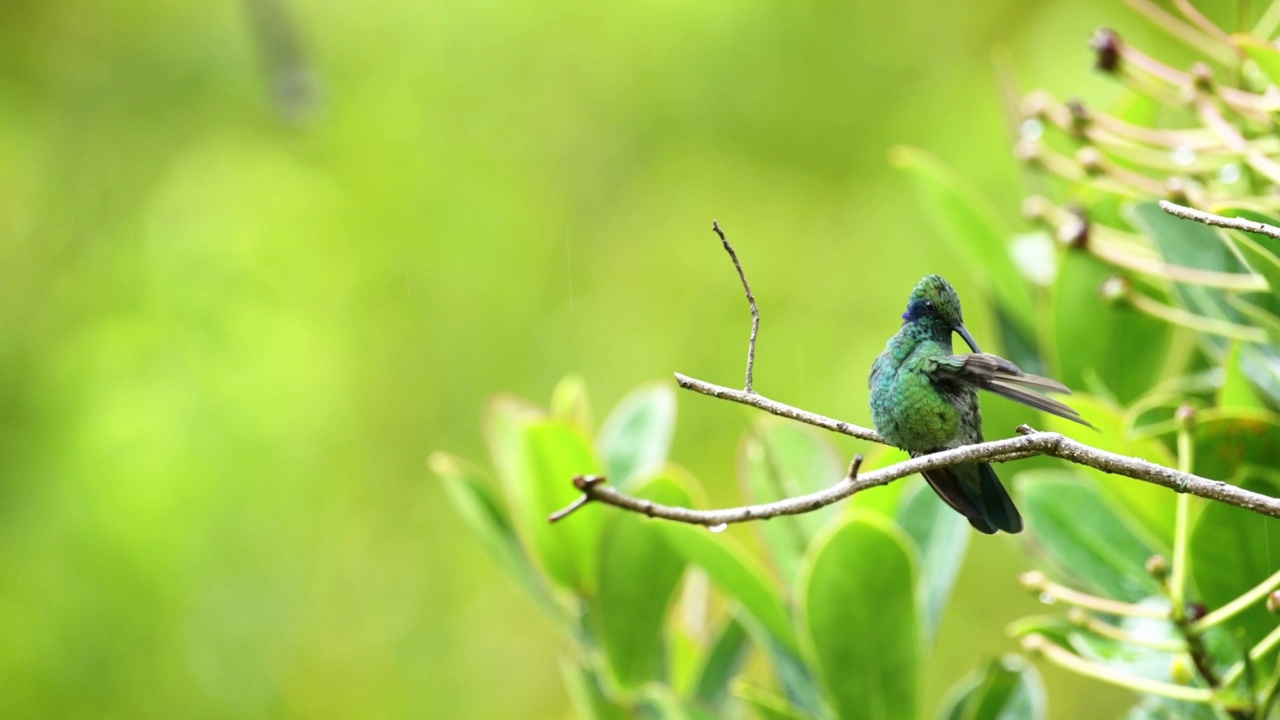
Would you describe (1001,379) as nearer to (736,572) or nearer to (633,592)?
(736,572)

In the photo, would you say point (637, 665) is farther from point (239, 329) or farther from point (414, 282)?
point (414, 282)

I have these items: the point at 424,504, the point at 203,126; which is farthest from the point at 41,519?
the point at 203,126

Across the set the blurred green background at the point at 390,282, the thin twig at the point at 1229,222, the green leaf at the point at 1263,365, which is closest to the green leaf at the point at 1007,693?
the green leaf at the point at 1263,365

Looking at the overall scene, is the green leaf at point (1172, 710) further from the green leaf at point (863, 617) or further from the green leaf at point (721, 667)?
the green leaf at point (721, 667)

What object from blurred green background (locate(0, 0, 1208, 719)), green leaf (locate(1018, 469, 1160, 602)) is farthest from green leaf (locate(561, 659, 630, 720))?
blurred green background (locate(0, 0, 1208, 719))

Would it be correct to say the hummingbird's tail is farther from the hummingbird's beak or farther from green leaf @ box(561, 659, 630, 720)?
green leaf @ box(561, 659, 630, 720)

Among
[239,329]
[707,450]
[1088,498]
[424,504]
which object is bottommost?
[1088,498]

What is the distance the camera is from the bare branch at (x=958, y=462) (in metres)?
0.47

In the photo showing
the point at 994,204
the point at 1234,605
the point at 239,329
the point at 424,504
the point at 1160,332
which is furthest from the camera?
the point at 424,504

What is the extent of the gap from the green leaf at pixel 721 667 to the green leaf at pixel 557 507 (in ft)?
0.54

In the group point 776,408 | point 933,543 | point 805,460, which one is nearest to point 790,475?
point 805,460

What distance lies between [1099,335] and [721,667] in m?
0.47

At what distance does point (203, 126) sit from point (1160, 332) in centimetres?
345

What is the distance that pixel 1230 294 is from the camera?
815 mm
